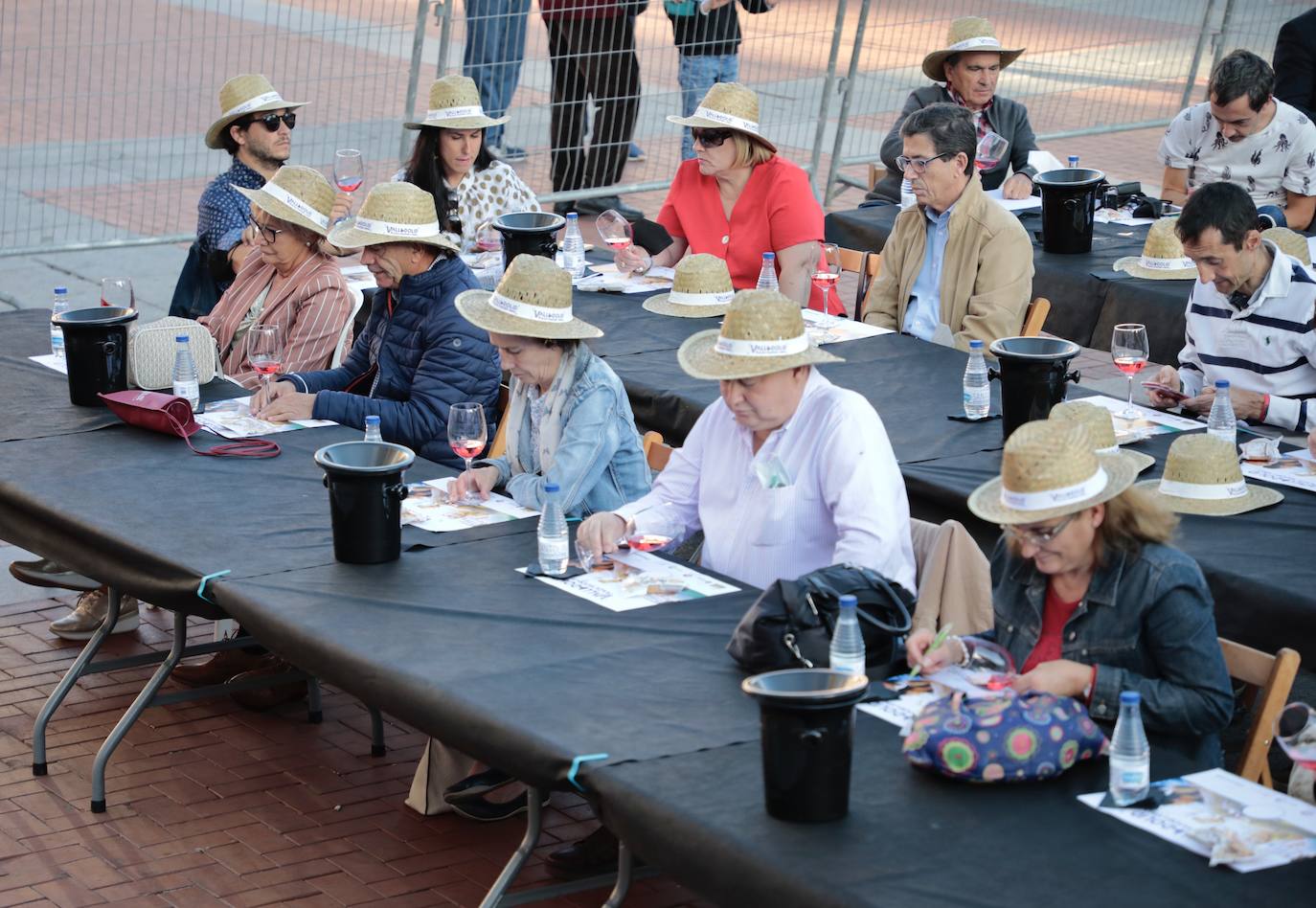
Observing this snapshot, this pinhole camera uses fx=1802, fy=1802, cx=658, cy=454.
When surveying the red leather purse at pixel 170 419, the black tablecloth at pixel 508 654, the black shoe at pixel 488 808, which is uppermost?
the black tablecloth at pixel 508 654

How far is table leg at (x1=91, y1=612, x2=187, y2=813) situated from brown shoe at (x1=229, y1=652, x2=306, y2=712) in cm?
59

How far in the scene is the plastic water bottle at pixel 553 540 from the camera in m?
4.69

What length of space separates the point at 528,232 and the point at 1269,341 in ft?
10.4

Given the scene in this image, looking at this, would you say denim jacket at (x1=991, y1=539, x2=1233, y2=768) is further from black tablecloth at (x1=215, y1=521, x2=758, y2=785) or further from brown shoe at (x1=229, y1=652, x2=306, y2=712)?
brown shoe at (x1=229, y1=652, x2=306, y2=712)

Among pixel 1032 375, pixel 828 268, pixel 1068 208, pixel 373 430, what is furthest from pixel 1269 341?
pixel 373 430

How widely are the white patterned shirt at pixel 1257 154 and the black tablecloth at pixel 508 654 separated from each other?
545cm

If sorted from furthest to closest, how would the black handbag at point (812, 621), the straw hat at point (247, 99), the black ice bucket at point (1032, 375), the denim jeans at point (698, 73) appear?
the denim jeans at point (698, 73) < the straw hat at point (247, 99) < the black ice bucket at point (1032, 375) < the black handbag at point (812, 621)

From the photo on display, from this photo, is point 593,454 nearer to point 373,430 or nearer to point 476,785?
point 373,430

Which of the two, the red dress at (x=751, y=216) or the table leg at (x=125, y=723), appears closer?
the table leg at (x=125, y=723)

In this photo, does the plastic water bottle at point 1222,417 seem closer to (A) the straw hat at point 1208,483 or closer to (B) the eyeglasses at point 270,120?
(A) the straw hat at point 1208,483

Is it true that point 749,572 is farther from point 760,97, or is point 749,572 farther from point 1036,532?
point 760,97

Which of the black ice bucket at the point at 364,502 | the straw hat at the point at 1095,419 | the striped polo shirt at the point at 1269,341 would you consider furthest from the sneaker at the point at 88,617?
the striped polo shirt at the point at 1269,341

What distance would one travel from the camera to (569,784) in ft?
12.2

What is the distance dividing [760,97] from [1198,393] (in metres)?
7.69
